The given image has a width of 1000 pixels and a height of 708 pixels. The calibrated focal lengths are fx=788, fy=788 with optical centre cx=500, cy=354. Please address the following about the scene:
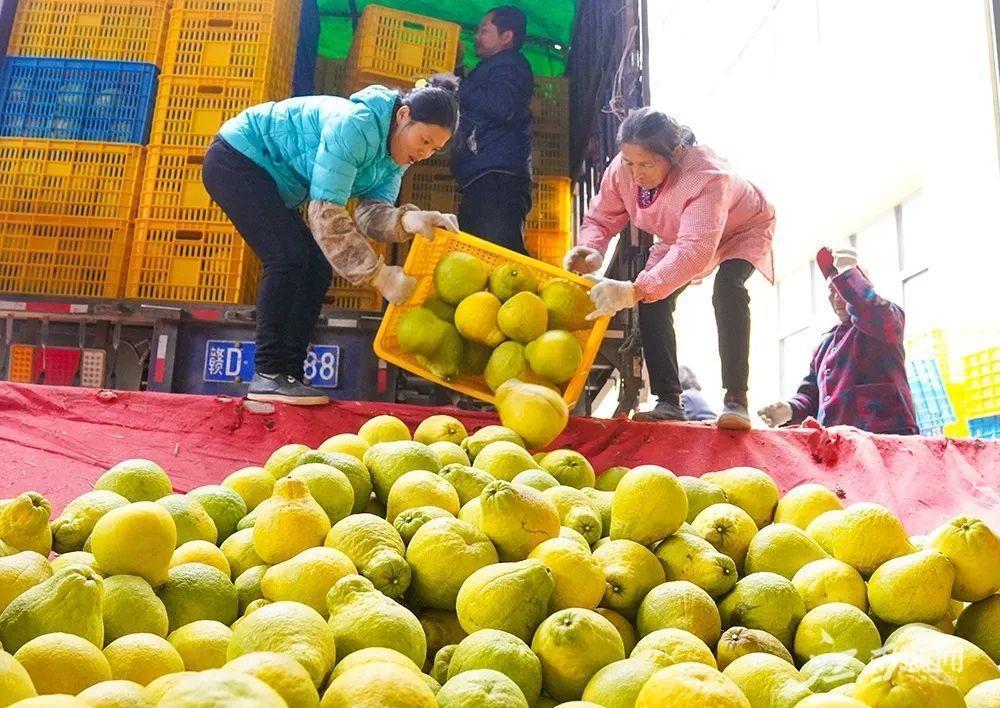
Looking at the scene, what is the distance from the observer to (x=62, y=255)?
4.62m

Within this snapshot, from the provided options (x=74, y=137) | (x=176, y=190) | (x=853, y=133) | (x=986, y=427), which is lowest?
(x=986, y=427)

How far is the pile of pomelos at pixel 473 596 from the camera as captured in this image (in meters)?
1.03

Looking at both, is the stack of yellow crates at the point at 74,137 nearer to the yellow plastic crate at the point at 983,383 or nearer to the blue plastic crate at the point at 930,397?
the blue plastic crate at the point at 930,397

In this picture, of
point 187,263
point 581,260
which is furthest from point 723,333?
point 187,263

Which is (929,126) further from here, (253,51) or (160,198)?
(160,198)

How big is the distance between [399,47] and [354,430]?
10.6 ft

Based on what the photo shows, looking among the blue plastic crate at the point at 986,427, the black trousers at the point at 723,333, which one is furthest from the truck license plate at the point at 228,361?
the blue plastic crate at the point at 986,427

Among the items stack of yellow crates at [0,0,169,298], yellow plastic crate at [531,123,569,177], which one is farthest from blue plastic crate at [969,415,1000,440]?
stack of yellow crates at [0,0,169,298]

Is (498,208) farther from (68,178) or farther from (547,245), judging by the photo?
(68,178)

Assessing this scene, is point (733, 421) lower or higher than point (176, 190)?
lower

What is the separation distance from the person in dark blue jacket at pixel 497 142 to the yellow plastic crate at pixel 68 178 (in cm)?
200

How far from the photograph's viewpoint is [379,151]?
11.3ft

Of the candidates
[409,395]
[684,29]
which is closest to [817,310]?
[684,29]

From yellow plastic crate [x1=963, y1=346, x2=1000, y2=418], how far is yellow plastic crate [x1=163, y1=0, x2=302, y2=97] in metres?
5.52
